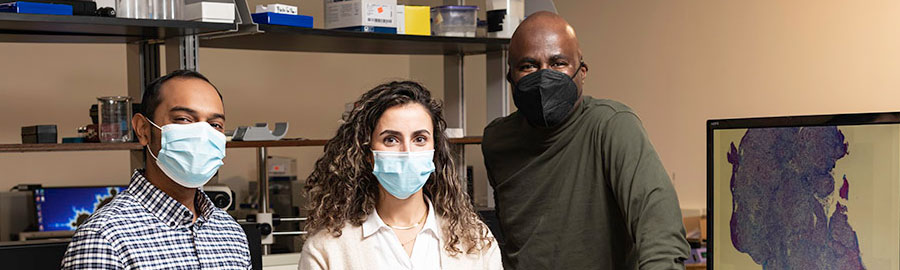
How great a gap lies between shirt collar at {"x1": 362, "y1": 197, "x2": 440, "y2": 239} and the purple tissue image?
916 millimetres

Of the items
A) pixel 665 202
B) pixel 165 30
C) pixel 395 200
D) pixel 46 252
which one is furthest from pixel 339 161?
pixel 165 30

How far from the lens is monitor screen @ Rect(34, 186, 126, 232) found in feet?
15.2

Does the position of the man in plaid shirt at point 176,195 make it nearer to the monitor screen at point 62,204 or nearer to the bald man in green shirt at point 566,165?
the bald man in green shirt at point 566,165

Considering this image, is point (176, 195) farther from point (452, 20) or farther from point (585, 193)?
point (452, 20)

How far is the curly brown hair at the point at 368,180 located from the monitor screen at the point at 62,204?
10.1 ft

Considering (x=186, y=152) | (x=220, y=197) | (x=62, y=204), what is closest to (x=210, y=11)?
(x=220, y=197)

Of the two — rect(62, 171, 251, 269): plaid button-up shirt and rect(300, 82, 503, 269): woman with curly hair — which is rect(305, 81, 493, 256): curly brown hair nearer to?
rect(300, 82, 503, 269): woman with curly hair

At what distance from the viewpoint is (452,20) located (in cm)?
319

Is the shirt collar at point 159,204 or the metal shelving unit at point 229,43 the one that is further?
the metal shelving unit at point 229,43

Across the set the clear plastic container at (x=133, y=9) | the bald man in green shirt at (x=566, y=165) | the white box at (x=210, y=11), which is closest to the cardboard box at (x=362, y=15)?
the white box at (x=210, y=11)

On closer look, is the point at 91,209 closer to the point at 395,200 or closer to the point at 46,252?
the point at 46,252

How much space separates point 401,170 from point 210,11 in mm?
1179

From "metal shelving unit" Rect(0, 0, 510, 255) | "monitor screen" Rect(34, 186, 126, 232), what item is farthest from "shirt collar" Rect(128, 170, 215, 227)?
"monitor screen" Rect(34, 186, 126, 232)

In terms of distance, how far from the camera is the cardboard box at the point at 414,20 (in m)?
3.08
